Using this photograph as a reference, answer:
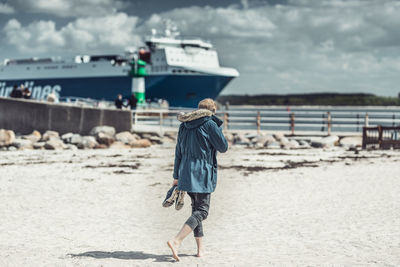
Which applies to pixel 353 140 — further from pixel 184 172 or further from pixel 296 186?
pixel 184 172

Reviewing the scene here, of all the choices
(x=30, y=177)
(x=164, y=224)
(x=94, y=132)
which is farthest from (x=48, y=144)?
(x=164, y=224)

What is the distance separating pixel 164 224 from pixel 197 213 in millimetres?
2418

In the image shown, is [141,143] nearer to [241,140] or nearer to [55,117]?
[241,140]

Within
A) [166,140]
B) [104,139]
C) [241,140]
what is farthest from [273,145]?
[104,139]

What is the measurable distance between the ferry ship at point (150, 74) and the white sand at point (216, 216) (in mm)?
40141

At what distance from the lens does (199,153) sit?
4836 mm

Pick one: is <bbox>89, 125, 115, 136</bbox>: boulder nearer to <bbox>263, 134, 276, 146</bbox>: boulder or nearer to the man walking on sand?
<bbox>263, 134, 276, 146</bbox>: boulder

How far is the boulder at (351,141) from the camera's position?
21734 mm


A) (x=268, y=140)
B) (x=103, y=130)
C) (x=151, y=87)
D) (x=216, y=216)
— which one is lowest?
(x=216, y=216)

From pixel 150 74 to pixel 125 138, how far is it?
33287 millimetres

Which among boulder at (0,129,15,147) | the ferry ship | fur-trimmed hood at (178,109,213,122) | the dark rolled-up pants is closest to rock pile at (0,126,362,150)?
boulder at (0,129,15,147)

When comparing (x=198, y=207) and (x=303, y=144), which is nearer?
(x=198, y=207)

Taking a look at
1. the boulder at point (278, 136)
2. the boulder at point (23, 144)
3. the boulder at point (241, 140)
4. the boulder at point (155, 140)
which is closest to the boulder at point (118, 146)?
the boulder at point (155, 140)

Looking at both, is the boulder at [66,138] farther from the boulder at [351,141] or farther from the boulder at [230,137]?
the boulder at [351,141]
